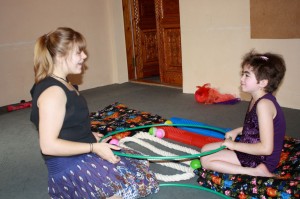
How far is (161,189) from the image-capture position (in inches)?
97.7

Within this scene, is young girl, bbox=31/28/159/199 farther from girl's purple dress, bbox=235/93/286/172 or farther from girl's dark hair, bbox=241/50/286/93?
girl's dark hair, bbox=241/50/286/93

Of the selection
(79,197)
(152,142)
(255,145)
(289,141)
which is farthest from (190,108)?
(79,197)

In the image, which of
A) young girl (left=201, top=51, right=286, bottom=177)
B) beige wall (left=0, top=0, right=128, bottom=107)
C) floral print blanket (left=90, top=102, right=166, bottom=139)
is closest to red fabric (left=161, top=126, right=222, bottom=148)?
floral print blanket (left=90, top=102, right=166, bottom=139)

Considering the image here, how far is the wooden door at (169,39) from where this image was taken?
5.69 m

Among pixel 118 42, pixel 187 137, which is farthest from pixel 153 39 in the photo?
pixel 187 137

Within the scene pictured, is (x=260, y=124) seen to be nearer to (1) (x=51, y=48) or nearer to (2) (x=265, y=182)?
(2) (x=265, y=182)

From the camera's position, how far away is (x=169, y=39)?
5.86 metres

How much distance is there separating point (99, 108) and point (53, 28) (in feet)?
5.95

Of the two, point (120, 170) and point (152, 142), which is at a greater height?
point (120, 170)

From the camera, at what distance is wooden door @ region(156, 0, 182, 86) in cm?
569

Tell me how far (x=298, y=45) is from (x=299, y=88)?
522 mm

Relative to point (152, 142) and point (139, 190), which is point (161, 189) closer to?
→ point (139, 190)

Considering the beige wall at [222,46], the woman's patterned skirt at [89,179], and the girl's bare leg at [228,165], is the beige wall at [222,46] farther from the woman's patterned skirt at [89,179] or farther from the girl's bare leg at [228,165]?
the woman's patterned skirt at [89,179]

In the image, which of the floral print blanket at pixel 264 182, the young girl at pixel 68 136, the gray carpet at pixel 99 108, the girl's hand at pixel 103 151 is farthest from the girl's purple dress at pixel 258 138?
the girl's hand at pixel 103 151
